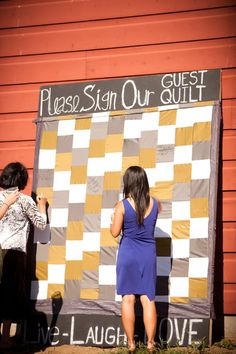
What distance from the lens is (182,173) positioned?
5.21 metres

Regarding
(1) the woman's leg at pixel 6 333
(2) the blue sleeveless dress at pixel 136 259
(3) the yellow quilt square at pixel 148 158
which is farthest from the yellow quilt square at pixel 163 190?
(1) the woman's leg at pixel 6 333

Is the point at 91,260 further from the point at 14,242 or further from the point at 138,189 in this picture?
the point at 138,189

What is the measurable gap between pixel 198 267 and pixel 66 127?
6.14 feet

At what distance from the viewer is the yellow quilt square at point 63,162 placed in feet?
18.3

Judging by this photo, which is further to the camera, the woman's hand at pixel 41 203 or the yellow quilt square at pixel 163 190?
the woman's hand at pixel 41 203

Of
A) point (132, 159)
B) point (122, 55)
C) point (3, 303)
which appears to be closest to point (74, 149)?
point (132, 159)

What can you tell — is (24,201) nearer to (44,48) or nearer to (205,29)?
(44,48)

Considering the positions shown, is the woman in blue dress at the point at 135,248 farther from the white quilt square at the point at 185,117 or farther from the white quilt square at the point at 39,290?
the white quilt square at the point at 39,290

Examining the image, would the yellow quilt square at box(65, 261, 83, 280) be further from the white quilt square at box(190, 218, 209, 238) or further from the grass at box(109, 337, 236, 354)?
the white quilt square at box(190, 218, 209, 238)

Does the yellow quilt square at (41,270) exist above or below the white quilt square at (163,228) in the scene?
below

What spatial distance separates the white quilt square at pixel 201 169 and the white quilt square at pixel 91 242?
105 cm

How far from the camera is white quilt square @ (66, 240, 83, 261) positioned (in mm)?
5359

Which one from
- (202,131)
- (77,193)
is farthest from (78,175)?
(202,131)

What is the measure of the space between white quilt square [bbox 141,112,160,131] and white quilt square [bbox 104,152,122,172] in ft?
1.13
